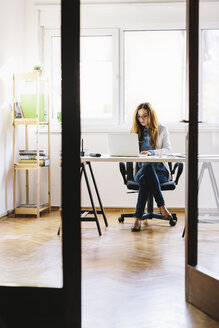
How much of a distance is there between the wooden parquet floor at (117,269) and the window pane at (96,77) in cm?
170

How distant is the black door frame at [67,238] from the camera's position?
2.00 meters

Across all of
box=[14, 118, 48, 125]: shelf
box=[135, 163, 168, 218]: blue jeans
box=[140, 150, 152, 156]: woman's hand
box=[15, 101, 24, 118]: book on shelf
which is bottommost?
box=[135, 163, 168, 218]: blue jeans

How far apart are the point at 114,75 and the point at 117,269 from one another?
3.42m

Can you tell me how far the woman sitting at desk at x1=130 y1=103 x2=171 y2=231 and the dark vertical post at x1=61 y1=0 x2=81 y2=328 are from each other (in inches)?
103

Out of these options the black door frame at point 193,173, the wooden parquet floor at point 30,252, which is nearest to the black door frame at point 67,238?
the wooden parquet floor at point 30,252

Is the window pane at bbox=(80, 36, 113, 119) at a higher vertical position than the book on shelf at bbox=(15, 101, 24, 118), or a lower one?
higher

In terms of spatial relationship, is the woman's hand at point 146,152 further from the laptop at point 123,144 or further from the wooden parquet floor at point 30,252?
the wooden parquet floor at point 30,252

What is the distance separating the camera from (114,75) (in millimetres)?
6070

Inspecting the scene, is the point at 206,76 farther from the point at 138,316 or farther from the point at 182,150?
the point at 138,316

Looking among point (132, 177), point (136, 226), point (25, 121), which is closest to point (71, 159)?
point (136, 226)

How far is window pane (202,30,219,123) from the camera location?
18.6 feet

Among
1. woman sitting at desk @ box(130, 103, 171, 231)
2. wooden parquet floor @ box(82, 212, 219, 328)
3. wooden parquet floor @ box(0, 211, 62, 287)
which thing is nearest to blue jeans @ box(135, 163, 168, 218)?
woman sitting at desk @ box(130, 103, 171, 231)

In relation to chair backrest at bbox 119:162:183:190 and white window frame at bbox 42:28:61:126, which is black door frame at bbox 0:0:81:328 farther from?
white window frame at bbox 42:28:61:126

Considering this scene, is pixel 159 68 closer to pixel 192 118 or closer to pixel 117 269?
pixel 117 269
